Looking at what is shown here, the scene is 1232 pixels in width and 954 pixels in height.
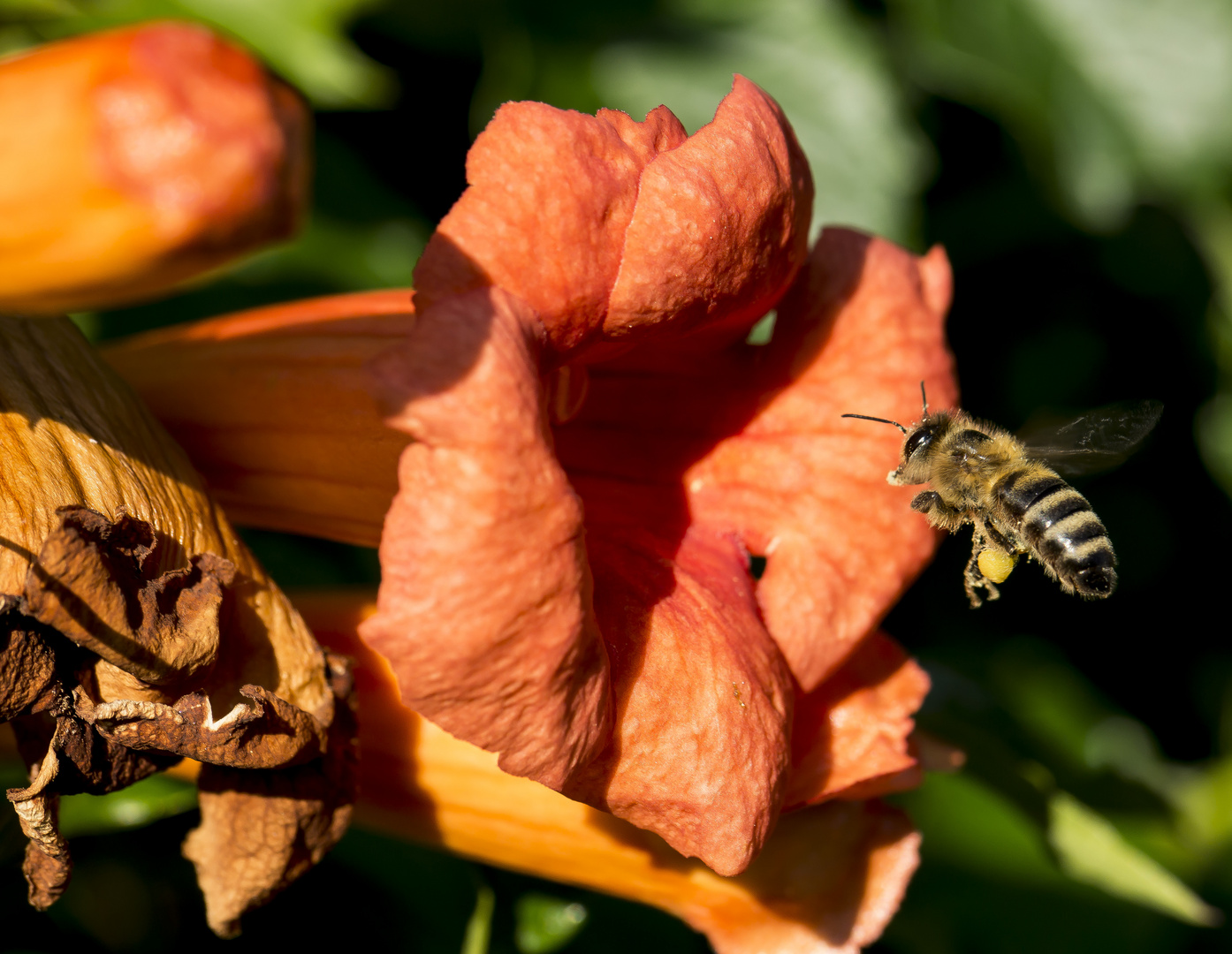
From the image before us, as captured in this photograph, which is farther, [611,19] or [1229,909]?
[1229,909]

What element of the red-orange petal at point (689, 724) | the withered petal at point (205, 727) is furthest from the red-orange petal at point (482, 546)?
the withered petal at point (205, 727)

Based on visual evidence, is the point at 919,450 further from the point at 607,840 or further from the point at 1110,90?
the point at 1110,90

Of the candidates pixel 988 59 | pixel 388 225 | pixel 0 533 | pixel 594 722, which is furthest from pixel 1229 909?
pixel 0 533

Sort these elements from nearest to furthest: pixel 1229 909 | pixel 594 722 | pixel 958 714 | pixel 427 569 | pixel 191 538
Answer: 1. pixel 427 569
2. pixel 594 722
3. pixel 191 538
4. pixel 958 714
5. pixel 1229 909

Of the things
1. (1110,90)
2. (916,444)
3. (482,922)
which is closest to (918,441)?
(916,444)

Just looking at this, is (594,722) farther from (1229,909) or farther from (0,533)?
(1229,909)

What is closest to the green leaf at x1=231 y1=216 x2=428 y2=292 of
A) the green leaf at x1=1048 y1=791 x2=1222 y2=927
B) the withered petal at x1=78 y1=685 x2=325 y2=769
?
the withered petal at x1=78 y1=685 x2=325 y2=769
